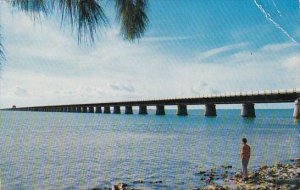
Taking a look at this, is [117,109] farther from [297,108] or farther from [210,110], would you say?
[297,108]

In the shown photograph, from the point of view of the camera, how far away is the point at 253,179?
1934 centimetres

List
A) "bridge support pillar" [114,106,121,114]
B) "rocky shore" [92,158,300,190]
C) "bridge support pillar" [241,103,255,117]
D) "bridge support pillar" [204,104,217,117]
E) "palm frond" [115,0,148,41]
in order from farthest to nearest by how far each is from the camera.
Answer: "bridge support pillar" [114,106,121,114], "bridge support pillar" [204,104,217,117], "bridge support pillar" [241,103,255,117], "rocky shore" [92,158,300,190], "palm frond" [115,0,148,41]

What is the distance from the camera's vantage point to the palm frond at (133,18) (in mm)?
4379

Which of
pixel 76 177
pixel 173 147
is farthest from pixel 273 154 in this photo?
pixel 76 177

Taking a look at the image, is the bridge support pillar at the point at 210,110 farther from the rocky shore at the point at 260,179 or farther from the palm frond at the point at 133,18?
the palm frond at the point at 133,18

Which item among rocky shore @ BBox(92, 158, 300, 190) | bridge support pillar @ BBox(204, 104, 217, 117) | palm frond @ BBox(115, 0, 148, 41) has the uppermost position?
palm frond @ BBox(115, 0, 148, 41)

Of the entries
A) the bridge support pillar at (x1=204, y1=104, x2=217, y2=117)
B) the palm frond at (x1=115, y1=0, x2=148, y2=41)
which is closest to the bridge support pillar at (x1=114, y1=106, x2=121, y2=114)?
the bridge support pillar at (x1=204, y1=104, x2=217, y2=117)

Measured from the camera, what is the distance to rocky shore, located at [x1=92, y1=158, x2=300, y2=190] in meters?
17.2

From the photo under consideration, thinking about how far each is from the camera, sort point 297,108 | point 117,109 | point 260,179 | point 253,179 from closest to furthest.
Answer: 1. point 260,179
2. point 253,179
3. point 297,108
4. point 117,109

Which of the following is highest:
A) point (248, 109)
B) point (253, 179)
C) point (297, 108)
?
point (297, 108)

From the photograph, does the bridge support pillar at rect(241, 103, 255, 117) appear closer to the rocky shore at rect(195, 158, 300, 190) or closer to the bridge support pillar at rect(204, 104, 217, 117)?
the bridge support pillar at rect(204, 104, 217, 117)

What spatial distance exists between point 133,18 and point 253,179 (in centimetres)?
1645

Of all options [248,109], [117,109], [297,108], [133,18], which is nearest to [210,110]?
[248,109]

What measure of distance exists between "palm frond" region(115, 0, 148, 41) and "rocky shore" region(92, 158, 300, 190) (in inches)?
450
